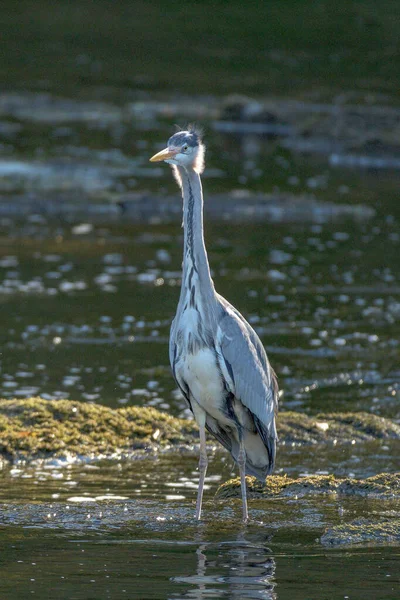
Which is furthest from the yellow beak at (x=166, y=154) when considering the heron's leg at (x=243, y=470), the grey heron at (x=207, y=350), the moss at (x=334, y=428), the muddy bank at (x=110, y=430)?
the moss at (x=334, y=428)

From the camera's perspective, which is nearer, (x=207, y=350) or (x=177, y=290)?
(x=207, y=350)

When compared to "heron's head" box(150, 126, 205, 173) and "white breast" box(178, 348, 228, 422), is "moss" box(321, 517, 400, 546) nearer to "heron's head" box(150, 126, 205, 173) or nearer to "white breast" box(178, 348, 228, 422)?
"white breast" box(178, 348, 228, 422)

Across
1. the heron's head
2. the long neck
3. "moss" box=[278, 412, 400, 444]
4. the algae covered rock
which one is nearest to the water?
"moss" box=[278, 412, 400, 444]

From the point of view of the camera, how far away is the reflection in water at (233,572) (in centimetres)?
721

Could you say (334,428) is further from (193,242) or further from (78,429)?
(193,242)

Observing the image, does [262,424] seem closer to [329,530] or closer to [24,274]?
[329,530]

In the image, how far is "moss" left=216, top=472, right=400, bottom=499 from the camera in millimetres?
9641

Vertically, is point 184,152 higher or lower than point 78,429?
higher

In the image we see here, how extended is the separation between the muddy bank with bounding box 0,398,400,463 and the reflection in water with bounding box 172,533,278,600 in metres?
3.01

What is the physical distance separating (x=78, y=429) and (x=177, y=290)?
25.5 ft

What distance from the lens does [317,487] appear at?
9.79 meters

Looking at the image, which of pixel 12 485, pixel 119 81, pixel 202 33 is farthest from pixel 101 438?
pixel 202 33

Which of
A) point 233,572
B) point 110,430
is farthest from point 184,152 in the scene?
point 110,430

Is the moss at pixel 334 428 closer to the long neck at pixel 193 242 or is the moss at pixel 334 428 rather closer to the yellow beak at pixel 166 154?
the long neck at pixel 193 242
